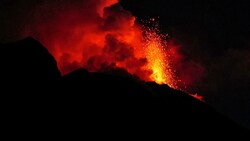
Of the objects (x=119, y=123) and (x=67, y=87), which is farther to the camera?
(x=67, y=87)

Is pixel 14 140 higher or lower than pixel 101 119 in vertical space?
lower

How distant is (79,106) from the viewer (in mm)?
38344

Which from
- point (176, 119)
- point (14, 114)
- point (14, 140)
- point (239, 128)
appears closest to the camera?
point (14, 140)

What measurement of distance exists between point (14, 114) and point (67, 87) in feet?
27.3

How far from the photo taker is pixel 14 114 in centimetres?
3516

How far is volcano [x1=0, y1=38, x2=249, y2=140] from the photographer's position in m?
35.2

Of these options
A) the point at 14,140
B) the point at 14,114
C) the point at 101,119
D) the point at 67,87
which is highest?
the point at 67,87

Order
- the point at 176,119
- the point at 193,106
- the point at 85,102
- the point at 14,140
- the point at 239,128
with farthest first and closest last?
the point at 193,106
the point at 239,128
the point at 176,119
the point at 85,102
the point at 14,140

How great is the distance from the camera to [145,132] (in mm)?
37281

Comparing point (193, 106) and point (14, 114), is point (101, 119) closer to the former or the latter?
point (14, 114)

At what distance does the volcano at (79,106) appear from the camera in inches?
1385

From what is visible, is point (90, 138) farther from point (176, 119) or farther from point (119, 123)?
point (176, 119)

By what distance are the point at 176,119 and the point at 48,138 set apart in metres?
18.2

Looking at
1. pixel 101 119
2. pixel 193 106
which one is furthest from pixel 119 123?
pixel 193 106
